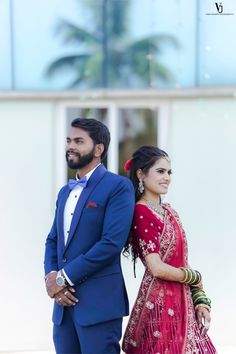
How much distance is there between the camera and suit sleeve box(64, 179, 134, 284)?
8.26ft

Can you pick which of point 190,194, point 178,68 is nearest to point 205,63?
point 178,68

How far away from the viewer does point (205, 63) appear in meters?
4.18

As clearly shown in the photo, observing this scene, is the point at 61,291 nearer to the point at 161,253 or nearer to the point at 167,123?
the point at 161,253

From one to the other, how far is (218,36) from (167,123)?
0.68 metres

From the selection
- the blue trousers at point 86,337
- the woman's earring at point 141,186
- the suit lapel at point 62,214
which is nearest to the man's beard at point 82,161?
the suit lapel at point 62,214

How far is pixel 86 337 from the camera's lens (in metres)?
2.56

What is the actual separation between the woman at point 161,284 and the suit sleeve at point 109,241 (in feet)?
0.24

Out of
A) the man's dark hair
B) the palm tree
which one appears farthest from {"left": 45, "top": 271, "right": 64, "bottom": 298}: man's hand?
the palm tree

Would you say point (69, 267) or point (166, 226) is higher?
point (166, 226)

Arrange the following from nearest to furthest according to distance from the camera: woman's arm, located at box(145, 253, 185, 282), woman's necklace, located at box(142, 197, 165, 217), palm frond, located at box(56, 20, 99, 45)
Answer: woman's arm, located at box(145, 253, 185, 282), woman's necklace, located at box(142, 197, 165, 217), palm frond, located at box(56, 20, 99, 45)

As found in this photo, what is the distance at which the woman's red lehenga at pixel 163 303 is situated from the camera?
2.56m

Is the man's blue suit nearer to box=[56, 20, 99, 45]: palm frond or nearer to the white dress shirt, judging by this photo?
the white dress shirt

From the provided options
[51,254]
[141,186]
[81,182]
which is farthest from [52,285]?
[141,186]

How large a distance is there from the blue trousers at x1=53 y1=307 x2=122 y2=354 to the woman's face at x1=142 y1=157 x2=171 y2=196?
574 millimetres
